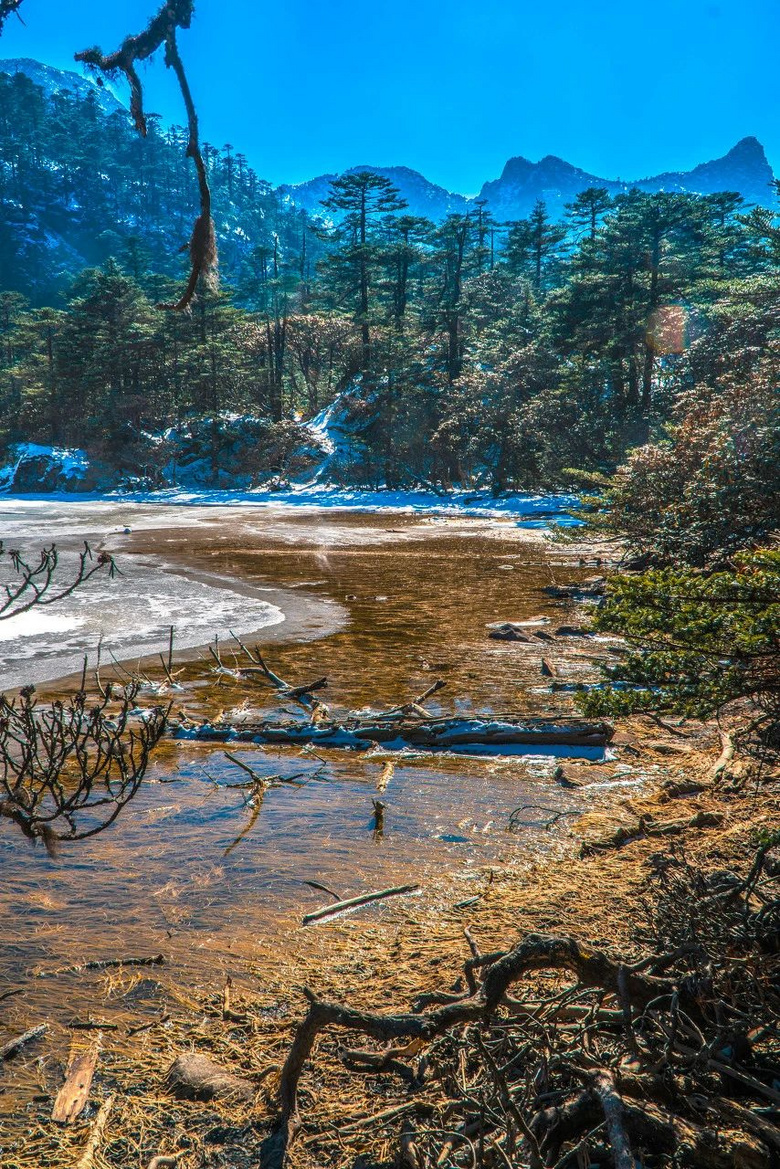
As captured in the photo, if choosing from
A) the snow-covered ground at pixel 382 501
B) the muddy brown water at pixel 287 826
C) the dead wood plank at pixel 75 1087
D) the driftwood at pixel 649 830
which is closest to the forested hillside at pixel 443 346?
the snow-covered ground at pixel 382 501

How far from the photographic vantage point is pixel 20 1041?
3.07 meters

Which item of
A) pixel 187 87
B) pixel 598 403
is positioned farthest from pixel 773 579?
pixel 598 403

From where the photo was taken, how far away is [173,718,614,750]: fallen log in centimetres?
687

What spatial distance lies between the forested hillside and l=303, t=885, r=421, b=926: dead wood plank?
638 centimetres

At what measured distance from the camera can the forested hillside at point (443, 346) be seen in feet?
110

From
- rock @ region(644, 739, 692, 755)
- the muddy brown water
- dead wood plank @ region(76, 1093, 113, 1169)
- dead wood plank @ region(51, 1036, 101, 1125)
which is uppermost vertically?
dead wood plank @ region(76, 1093, 113, 1169)

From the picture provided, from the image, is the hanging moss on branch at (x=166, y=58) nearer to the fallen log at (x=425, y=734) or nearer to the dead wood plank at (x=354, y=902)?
the dead wood plank at (x=354, y=902)

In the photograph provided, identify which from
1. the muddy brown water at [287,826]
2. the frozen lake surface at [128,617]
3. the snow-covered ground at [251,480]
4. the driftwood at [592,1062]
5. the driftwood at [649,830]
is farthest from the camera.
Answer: the snow-covered ground at [251,480]

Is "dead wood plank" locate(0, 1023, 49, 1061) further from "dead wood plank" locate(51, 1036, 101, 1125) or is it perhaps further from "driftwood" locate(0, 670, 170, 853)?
"driftwood" locate(0, 670, 170, 853)

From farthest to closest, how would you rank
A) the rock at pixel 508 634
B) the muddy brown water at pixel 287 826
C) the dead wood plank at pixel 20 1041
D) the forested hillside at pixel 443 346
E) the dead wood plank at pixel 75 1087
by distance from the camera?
the forested hillside at pixel 443 346 → the rock at pixel 508 634 → the muddy brown water at pixel 287 826 → the dead wood plank at pixel 20 1041 → the dead wood plank at pixel 75 1087

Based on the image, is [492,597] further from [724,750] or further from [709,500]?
[724,750]

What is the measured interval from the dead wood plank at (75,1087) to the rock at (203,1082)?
0.31m

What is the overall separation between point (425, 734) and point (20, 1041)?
435 cm

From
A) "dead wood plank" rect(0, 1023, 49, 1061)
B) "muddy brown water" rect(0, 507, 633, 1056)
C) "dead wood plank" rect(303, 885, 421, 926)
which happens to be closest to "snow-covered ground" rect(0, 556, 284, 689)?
"muddy brown water" rect(0, 507, 633, 1056)
